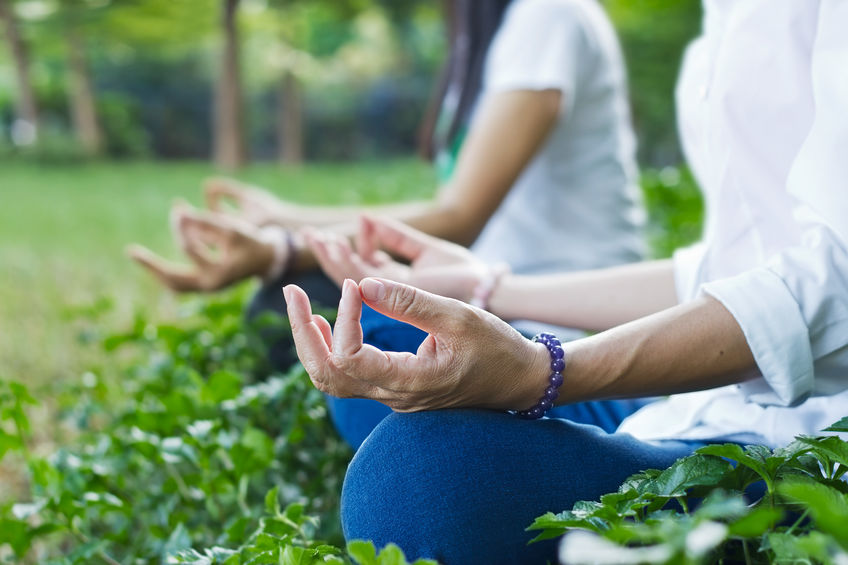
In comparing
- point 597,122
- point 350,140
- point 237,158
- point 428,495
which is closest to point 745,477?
point 428,495

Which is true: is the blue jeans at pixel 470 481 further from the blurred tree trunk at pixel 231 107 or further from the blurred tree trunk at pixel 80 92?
the blurred tree trunk at pixel 80 92

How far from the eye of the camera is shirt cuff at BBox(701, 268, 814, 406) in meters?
1.01

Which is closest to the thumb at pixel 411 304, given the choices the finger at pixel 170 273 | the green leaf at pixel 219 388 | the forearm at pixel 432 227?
the green leaf at pixel 219 388

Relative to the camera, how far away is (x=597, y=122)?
2154 mm

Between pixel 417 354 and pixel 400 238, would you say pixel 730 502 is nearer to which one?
pixel 417 354

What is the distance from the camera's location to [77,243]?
20.7ft

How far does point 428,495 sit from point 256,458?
650 millimetres

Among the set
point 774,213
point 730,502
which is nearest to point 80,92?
point 774,213

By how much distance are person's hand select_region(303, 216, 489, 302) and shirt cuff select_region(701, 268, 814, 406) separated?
60 centimetres

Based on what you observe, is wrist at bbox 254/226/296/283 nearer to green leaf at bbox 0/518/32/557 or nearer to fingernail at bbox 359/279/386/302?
green leaf at bbox 0/518/32/557

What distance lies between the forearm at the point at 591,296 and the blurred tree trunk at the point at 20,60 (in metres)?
18.3

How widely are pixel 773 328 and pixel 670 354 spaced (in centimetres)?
12

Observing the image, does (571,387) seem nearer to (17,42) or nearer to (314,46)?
(17,42)

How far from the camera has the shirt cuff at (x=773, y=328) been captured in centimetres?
101
